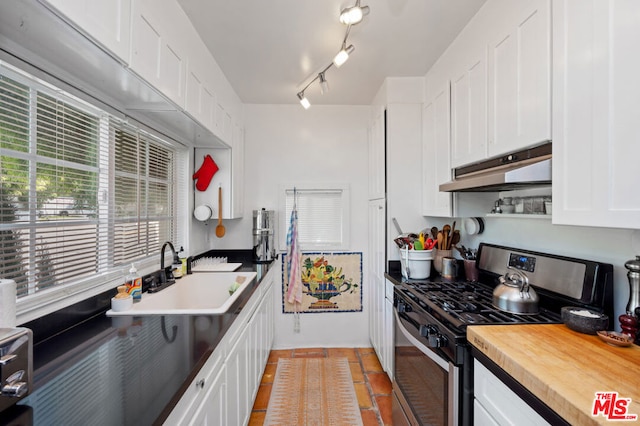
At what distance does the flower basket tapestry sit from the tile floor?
0.41 m

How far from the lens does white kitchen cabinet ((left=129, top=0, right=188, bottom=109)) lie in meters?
1.21

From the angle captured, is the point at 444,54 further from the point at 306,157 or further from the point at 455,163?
the point at 306,157

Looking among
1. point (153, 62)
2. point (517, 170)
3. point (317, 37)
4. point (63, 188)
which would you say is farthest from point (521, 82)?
point (63, 188)

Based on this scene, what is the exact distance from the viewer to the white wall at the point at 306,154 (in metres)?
3.24

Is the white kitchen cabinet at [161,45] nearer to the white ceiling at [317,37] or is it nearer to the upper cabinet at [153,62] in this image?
the upper cabinet at [153,62]

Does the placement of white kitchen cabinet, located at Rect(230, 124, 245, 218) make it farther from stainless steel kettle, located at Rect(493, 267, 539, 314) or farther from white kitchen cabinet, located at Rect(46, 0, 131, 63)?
stainless steel kettle, located at Rect(493, 267, 539, 314)

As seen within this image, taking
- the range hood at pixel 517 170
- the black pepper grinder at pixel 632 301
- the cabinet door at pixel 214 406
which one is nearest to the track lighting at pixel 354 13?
the range hood at pixel 517 170

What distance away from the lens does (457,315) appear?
1.41 metres

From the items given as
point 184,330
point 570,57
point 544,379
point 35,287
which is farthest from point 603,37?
point 35,287

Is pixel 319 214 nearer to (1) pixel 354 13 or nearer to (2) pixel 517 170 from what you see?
(1) pixel 354 13

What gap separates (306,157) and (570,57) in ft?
7.86

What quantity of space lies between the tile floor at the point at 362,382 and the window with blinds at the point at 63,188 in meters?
1.41

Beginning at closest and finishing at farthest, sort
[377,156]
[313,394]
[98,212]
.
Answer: [98,212], [313,394], [377,156]

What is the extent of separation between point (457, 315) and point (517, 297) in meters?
0.30
